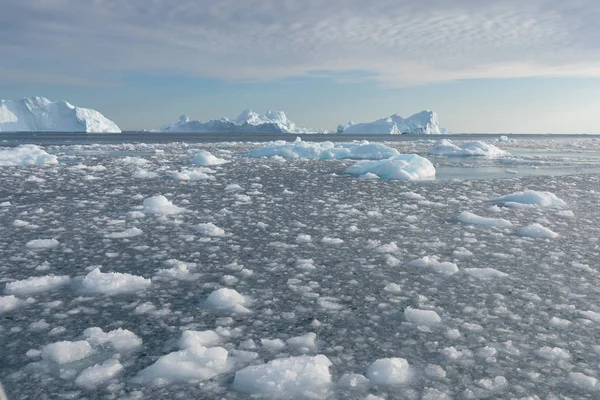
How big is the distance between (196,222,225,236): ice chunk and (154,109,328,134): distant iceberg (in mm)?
126815

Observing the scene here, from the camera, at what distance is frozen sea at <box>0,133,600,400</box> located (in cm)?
281

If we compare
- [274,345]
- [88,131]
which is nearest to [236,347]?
[274,345]

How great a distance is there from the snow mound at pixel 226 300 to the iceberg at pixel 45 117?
112956 mm

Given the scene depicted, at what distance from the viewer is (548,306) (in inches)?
158

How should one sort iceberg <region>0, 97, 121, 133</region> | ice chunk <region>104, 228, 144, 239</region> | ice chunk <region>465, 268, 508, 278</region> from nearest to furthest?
1. ice chunk <region>465, 268, 508, 278</region>
2. ice chunk <region>104, 228, 144, 239</region>
3. iceberg <region>0, 97, 121, 133</region>

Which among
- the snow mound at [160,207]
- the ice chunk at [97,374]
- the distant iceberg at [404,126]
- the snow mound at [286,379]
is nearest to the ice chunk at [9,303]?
the ice chunk at [97,374]

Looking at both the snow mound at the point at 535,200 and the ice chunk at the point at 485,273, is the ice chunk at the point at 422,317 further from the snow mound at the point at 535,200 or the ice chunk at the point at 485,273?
the snow mound at the point at 535,200

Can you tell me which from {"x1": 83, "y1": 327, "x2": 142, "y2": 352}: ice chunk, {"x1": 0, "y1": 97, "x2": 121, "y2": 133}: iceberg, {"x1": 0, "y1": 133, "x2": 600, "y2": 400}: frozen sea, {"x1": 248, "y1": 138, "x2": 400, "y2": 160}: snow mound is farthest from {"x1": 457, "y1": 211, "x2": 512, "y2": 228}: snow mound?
{"x1": 0, "y1": 97, "x2": 121, "y2": 133}: iceberg

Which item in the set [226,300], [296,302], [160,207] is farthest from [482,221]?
[160,207]

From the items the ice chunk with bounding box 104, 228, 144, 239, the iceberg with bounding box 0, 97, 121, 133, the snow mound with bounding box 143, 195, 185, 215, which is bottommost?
the ice chunk with bounding box 104, 228, 144, 239

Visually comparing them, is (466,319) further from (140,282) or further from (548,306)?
(140,282)

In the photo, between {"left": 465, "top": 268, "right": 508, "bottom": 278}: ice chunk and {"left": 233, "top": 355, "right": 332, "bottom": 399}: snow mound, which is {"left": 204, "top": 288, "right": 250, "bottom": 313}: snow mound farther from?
{"left": 465, "top": 268, "right": 508, "bottom": 278}: ice chunk

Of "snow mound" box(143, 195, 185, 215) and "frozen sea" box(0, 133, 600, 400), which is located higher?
"snow mound" box(143, 195, 185, 215)

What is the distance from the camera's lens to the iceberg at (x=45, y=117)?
106750mm
